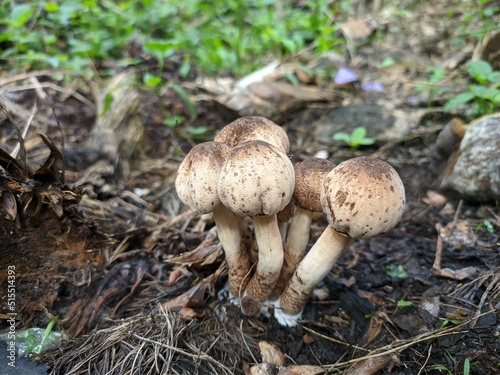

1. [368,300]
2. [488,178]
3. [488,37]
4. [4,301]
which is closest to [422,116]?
[488,37]

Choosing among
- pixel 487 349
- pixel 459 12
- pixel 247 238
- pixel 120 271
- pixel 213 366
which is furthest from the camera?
pixel 459 12

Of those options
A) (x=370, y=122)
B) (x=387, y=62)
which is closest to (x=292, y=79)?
(x=370, y=122)

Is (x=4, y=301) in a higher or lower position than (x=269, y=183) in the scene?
lower

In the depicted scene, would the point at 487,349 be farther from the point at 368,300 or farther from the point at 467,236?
the point at 467,236

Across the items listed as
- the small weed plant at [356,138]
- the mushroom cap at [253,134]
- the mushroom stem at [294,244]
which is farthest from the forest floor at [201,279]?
the mushroom cap at [253,134]

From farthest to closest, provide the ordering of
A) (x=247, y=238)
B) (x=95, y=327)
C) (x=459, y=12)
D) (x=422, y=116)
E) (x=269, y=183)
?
(x=459, y=12), (x=422, y=116), (x=247, y=238), (x=95, y=327), (x=269, y=183)

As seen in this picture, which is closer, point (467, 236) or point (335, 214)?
point (335, 214)

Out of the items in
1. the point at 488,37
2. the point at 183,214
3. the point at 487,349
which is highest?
the point at 488,37
